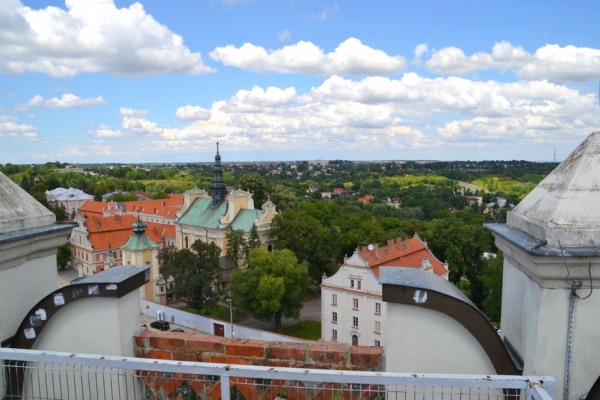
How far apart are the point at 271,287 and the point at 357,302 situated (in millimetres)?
4940

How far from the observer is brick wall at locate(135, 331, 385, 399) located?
3.64 m

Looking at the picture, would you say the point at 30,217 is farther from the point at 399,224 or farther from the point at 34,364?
the point at 399,224

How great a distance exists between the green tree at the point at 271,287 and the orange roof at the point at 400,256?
4.39 metres

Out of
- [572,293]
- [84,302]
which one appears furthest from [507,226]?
[84,302]

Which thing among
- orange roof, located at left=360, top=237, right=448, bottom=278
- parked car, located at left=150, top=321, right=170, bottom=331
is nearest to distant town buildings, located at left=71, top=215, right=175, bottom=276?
parked car, located at left=150, top=321, right=170, bottom=331

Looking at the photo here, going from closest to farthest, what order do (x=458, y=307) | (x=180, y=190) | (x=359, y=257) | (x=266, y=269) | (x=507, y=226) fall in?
(x=458, y=307) → (x=507, y=226) → (x=359, y=257) → (x=266, y=269) → (x=180, y=190)

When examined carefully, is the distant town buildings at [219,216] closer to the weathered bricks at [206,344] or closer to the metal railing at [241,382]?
the weathered bricks at [206,344]

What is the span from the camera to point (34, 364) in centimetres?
377

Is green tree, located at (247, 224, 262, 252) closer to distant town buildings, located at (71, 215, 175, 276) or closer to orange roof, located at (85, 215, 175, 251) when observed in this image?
distant town buildings, located at (71, 215, 175, 276)

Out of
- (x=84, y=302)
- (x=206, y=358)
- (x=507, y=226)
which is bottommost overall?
(x=206, y=358)

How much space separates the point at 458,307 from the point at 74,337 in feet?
11.1

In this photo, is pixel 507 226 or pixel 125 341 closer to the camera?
pixel 507 226

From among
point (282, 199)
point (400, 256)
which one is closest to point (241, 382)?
point (400, 256)

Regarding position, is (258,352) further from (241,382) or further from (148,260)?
(148,260)
